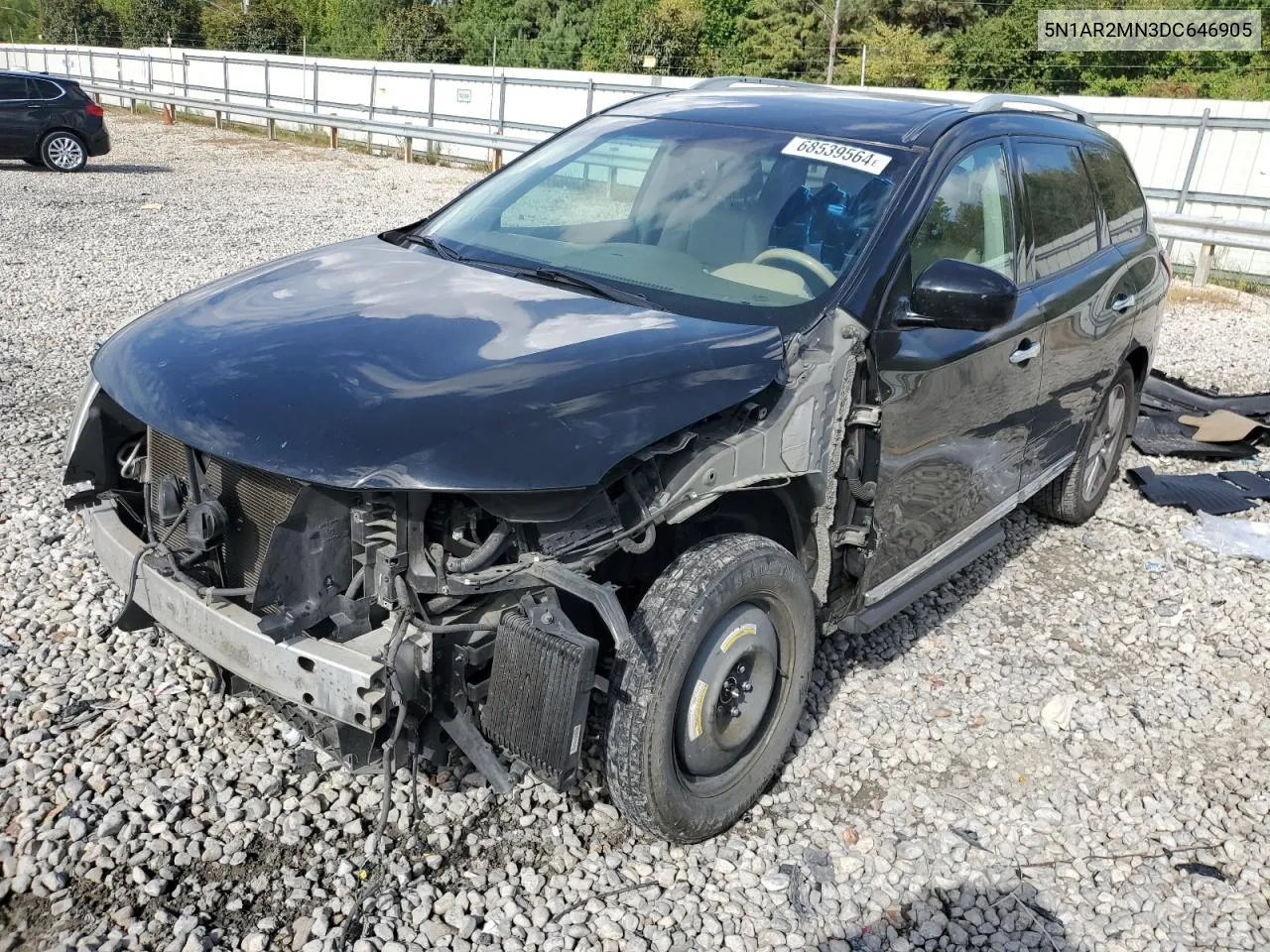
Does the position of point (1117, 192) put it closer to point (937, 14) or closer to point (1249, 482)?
point (1249, 482)

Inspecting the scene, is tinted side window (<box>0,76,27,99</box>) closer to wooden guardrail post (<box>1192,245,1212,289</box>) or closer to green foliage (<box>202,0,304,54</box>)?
wooden guardrail post (<box>1192,245,1212,289</box>)

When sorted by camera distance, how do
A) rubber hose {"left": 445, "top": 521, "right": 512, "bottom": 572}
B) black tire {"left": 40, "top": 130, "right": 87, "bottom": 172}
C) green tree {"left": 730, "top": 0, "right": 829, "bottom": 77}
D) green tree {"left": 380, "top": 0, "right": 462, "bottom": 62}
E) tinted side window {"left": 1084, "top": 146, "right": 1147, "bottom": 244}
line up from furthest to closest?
green tree {"left": 380, "top": 0, "right": 462, "bottom": 62} → green tree {"left": 730, "top": 0, "right": 829, "bottom": 77} → black tire {"left": 40, "top": 130, "right": 87, "bottom": 172} → tinted side window {"left": 1084, "top": 146, "right": 1147, "bottom": 244} → rubber hose {"left": 445, "top": 521, "right": 512, "bottom": 572}

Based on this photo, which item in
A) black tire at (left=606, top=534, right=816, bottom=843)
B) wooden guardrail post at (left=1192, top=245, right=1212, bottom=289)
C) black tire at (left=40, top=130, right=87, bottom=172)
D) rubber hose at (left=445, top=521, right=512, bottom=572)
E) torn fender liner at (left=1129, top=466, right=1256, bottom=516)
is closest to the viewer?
rubber hose at (left=445, top=521, right=512, bottom=572)

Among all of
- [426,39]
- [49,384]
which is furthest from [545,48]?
[49,384]

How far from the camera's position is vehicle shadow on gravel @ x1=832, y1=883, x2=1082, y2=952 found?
108 inches

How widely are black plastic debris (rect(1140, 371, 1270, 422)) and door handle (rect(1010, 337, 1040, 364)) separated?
388 centimetres

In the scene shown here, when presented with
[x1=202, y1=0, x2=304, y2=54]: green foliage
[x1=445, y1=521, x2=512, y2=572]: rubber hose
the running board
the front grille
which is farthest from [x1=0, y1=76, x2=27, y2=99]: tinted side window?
[x1=202, y1=0, x2=304, y2=54]: green foliage

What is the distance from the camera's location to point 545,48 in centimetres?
5012

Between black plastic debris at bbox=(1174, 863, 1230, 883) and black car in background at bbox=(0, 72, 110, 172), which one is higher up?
black car in background at bbox=(0, 72, 110, 172)

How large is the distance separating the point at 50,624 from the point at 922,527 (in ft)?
10.8

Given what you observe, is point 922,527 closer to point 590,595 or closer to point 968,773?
point 968,773

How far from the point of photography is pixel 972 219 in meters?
3.75

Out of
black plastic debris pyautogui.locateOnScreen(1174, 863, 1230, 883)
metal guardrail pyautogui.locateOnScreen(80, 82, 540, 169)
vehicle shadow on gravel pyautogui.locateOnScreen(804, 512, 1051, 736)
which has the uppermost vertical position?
metal guardrail pyautogui.locateOnScreen(80, 82, 540, 169)

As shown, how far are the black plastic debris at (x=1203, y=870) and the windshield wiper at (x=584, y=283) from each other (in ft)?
7.70
